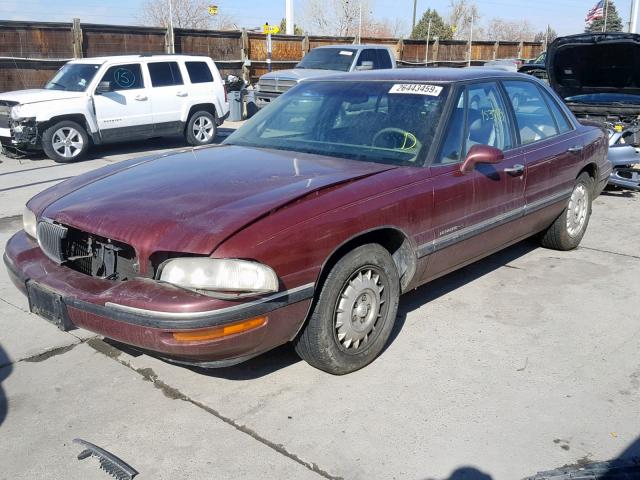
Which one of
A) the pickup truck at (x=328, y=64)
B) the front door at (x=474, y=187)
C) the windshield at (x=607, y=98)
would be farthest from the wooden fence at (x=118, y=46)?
the front door at (x=474, y=187)

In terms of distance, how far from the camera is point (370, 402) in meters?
3.35

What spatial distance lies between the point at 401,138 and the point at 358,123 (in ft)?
1.22

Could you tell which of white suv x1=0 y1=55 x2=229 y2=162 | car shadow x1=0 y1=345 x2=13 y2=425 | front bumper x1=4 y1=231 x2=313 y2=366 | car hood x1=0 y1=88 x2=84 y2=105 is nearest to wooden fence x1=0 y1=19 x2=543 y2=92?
white suv x1=0 y1=55 x2=229 y2=162

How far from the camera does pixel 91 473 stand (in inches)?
109

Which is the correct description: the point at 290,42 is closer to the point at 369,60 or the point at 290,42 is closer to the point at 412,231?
the point at 369,60

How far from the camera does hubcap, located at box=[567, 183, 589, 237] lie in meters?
5.74

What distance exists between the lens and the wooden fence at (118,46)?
1534 cm

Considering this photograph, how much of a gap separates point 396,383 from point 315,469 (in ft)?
2.93

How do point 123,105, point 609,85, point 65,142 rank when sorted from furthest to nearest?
point 123,105 → point 65,142 → point 609,85

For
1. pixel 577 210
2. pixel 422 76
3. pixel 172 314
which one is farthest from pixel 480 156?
pixel 577 210

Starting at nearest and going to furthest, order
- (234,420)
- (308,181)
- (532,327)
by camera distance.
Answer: (234,420) < (308,181) < (532,327)

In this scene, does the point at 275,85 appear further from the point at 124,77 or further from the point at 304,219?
the point at 304,219

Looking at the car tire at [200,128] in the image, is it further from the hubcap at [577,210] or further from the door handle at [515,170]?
the door handle at [515,170]

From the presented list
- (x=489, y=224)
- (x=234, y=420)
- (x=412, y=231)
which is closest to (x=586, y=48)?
(x=489, y=224)
